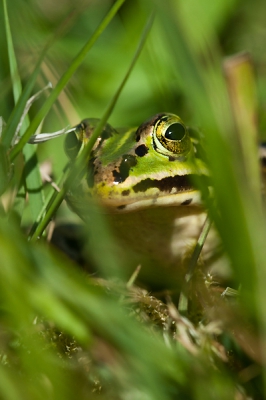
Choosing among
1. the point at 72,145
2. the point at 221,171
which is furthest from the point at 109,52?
the point at 221,171

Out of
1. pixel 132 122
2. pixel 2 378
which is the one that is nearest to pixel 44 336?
pixel 2 378

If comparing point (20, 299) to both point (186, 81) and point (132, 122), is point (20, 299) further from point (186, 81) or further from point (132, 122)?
point (132, 122)

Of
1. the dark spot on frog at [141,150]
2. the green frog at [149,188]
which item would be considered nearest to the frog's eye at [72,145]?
the green frog at [149,188]

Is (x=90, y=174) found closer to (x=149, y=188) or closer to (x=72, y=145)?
(x=149, y=188)

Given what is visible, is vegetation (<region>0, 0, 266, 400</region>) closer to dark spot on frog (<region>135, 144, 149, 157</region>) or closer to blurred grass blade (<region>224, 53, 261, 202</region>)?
blurred grass blade (<region>224, 53, 261, 202</region>)

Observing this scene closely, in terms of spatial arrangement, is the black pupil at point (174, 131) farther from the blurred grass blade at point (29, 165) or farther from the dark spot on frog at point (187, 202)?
the blurred grass blade at point (29, 165)

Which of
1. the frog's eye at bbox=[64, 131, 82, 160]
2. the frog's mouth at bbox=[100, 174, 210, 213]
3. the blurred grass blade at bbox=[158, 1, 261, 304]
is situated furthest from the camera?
the frog's eye at bbox=[64, 131, 82, 160]

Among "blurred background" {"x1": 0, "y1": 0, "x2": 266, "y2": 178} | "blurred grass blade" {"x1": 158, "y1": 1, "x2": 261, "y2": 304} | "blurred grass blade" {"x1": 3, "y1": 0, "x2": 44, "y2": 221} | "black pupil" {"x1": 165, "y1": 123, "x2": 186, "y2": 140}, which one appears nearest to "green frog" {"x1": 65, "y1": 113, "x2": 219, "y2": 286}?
"black pupil" {"x1": 165, "y1": 123, "x2": 186, "y2": 140}

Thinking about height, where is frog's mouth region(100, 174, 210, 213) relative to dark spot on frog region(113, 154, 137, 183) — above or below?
below
